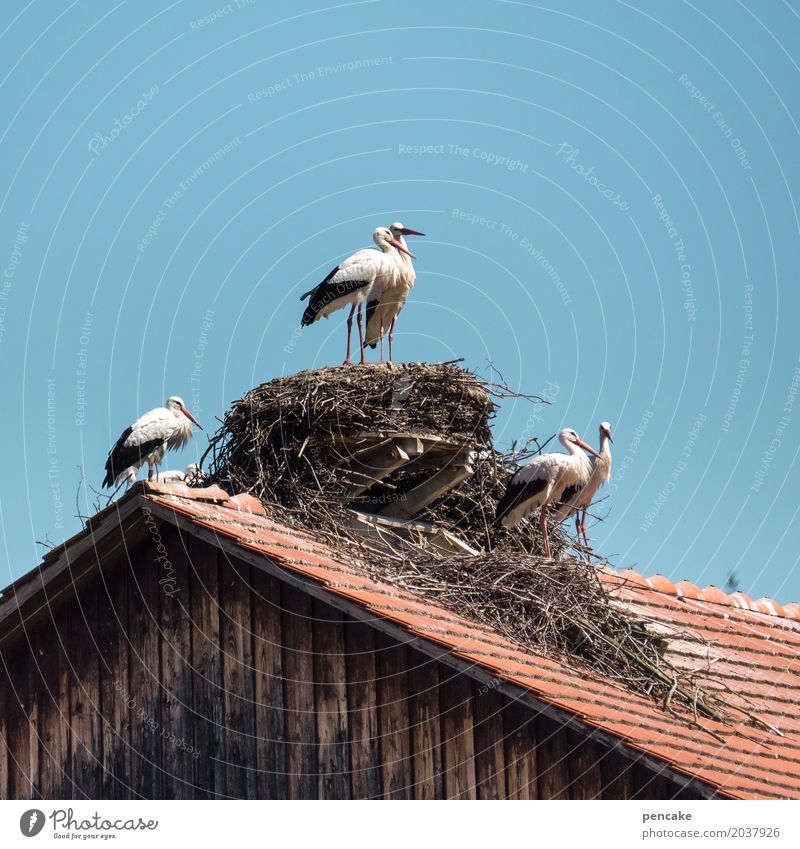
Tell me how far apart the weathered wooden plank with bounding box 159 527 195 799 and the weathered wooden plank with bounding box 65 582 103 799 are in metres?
0.59

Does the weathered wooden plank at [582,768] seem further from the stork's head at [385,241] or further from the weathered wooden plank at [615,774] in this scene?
the stork's head at [385,241]

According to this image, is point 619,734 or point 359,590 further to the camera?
point 359,590

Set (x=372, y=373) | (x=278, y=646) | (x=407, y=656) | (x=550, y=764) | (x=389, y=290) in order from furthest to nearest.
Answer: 1. (x=389, y=290)
2. (x=372, y=373)
3. (x=278, y=646)
4. (x=407, y=656)
5. (x=550, y=764)

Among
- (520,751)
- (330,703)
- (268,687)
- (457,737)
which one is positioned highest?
(268,687)

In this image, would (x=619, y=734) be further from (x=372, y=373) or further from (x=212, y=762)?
(x=372, y=373)

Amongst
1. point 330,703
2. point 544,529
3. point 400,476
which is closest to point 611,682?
point 330,703

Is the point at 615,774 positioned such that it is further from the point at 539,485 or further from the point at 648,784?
the point at 539,485

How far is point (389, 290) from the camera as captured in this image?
15484mm

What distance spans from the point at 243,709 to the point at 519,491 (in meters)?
3.92

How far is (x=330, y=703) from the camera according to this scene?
8.63m

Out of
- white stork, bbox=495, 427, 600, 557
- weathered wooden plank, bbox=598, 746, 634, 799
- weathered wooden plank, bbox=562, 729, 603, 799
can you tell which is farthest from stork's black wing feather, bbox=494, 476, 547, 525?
weathered wooden plank, bbox=598, 746, 634, 799

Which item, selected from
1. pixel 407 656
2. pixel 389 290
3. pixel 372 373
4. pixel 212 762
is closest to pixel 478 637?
pixel 407 656

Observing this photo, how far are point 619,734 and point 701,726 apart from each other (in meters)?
1.47
